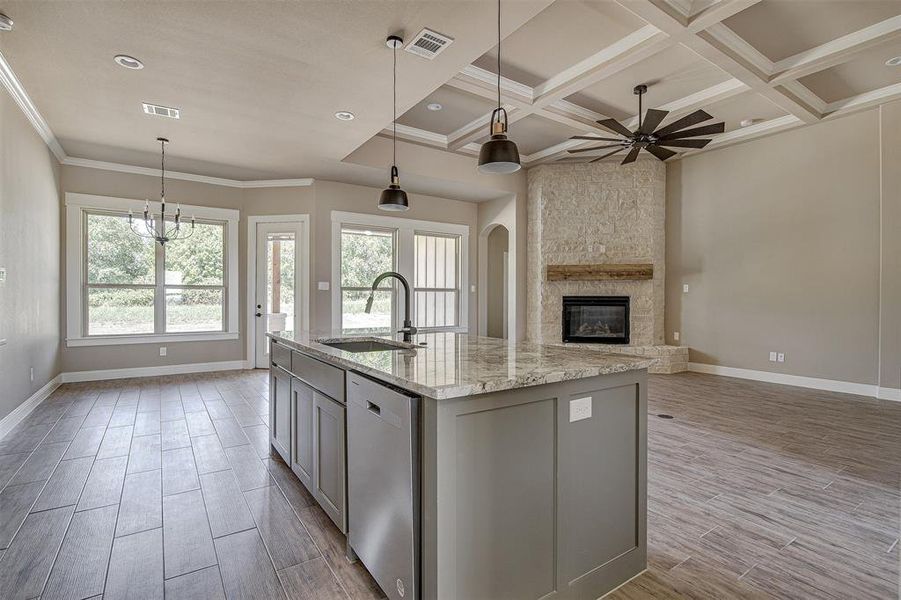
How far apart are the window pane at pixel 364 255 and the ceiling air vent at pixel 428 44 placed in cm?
396

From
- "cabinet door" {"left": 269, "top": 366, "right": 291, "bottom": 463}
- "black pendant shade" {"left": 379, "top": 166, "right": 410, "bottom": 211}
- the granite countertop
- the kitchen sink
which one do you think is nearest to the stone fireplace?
"black pendant shade" {"left": 379, "top": 166, "right": 410, "bottom": 211}

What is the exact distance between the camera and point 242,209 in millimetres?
6426

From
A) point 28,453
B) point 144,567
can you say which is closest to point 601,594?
point 144,567

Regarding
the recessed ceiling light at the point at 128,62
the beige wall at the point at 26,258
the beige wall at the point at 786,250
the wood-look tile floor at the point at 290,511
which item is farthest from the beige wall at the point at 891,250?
the beige wall at the point at 26,258

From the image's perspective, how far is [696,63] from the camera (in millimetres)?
4078

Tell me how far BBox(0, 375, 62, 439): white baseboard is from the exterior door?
2269 millimetres

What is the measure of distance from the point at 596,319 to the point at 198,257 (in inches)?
234

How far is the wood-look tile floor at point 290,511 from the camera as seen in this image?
1.75 m

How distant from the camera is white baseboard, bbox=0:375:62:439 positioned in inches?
138

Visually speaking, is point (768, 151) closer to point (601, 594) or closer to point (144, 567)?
point (601, 594)

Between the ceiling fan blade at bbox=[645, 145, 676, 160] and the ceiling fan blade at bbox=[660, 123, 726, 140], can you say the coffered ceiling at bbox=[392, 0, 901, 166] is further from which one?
the ceiling fan blade at bbox=[645, 145, 676, 160]

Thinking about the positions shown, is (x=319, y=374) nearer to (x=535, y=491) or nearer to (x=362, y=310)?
(x=535, y=491)

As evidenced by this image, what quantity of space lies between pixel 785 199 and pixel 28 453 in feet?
26.1

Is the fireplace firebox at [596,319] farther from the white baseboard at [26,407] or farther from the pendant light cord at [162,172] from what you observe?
the white baseboard at [26,407]
